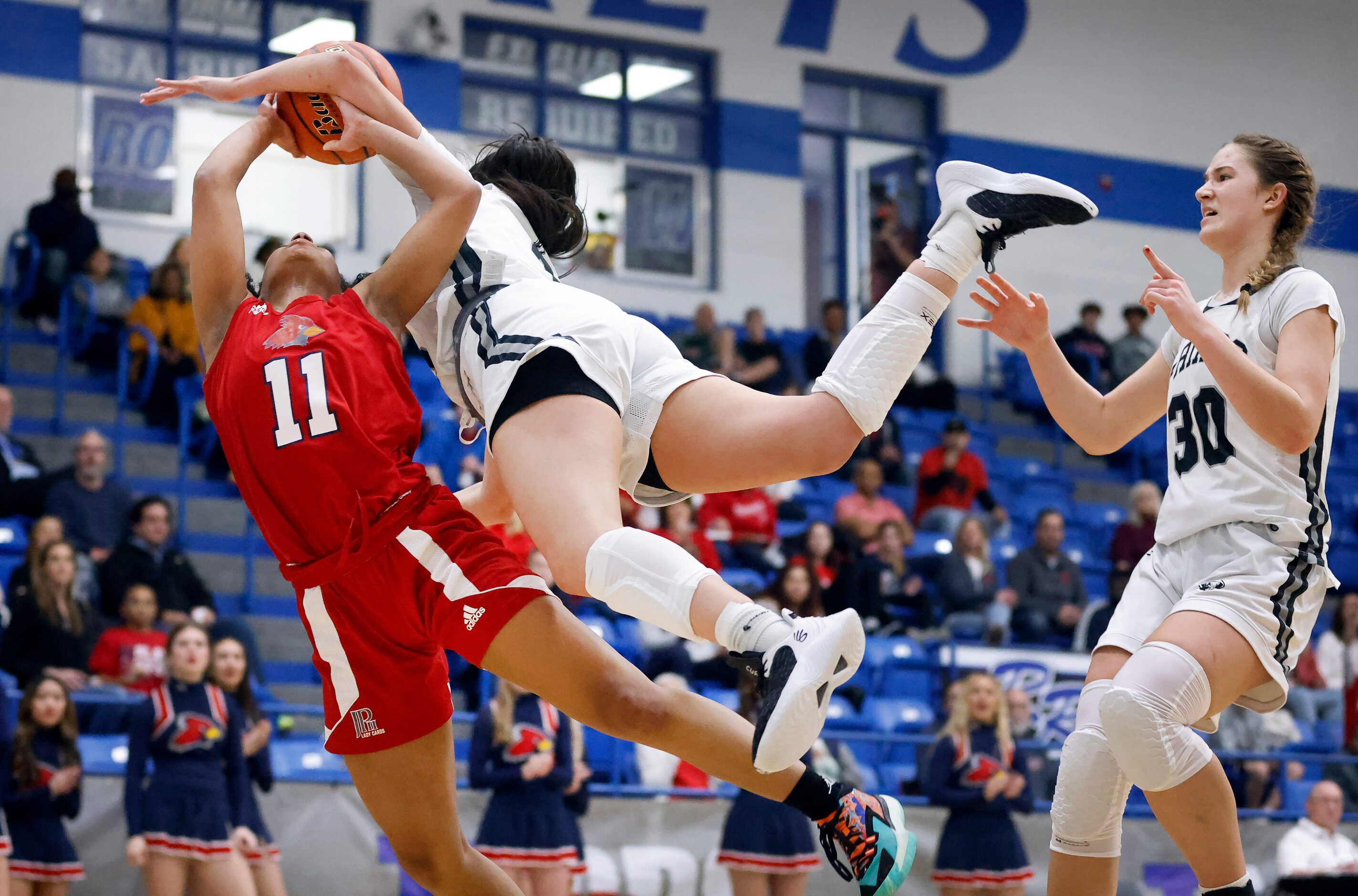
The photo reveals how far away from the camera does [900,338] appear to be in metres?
3.39

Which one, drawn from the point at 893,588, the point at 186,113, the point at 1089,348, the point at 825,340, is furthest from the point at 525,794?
the point at 1089,348

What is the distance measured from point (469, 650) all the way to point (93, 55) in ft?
38.4

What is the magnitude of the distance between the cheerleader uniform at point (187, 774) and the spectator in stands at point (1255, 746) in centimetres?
617

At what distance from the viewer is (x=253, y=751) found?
719cm

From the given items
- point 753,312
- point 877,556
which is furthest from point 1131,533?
point 753,312

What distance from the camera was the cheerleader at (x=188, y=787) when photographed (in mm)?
6746

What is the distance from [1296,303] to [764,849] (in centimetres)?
460

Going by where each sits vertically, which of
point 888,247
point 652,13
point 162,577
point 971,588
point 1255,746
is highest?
point 652,13

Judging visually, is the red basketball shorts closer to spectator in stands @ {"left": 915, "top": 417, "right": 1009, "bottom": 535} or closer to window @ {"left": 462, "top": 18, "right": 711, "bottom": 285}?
spectator in stands @ {"left": 915, "top": 417, "right": 1009, "bottom": 535}

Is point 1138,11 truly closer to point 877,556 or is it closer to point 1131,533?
point 1131,533

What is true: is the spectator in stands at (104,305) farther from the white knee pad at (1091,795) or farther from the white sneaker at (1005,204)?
the white knee pad at (1091,795)

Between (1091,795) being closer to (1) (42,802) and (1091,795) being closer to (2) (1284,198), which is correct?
(2) (1284,198)

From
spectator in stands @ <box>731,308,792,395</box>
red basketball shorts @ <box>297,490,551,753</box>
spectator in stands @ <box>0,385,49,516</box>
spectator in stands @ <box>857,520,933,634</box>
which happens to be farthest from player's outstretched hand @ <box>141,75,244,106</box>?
spectator in stands @ <box>731,308,792,395</box>

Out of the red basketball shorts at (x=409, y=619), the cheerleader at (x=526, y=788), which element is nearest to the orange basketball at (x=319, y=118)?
the red basketball shorts at (x=409, y=619)
